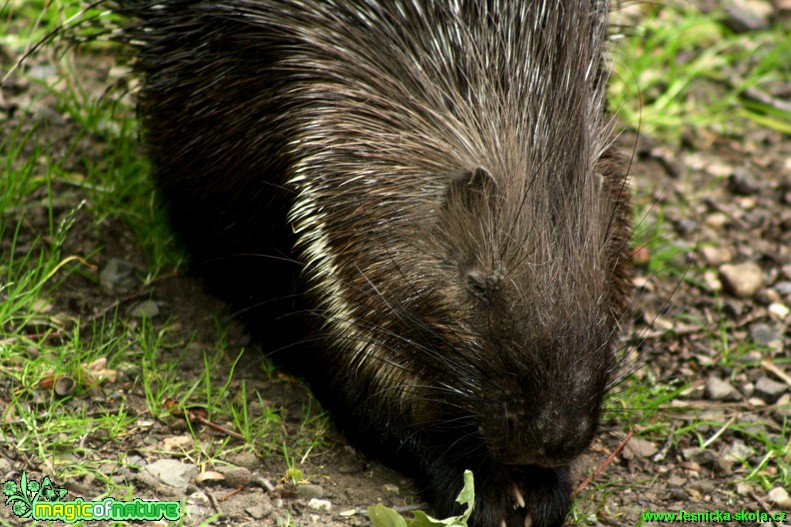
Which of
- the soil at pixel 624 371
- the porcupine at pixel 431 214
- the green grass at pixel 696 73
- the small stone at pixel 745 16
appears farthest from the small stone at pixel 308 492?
the small stone at pixel 745 16

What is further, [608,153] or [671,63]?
[671,63]

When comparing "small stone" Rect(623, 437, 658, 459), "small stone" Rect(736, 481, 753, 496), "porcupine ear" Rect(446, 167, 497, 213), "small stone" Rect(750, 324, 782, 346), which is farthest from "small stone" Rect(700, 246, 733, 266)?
"porcupine ear" Rect(446, 167, 497, 213)

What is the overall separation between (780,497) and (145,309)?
8.17 feet

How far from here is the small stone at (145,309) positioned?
4.13 meters

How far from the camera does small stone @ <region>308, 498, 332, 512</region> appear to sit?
3.37 m

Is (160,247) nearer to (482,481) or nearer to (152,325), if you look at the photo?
(152,325)

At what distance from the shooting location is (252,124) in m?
3.73

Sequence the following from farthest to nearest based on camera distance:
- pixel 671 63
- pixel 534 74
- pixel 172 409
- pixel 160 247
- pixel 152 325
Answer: pixel 671 63, pixel 160 247, pixel 152 325, pixel 172 409, pixel 534 74

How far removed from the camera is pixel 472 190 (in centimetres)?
Answer: 319

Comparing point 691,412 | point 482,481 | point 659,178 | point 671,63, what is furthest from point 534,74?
point 671,63

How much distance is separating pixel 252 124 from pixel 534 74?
1033mm

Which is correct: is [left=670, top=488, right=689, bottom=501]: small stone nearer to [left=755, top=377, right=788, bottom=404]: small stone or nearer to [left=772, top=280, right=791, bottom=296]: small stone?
[left=755, top=377, right=788, bottom=404]: small stone

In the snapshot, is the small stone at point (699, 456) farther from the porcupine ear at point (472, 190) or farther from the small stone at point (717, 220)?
the small stone at point (717, 220)

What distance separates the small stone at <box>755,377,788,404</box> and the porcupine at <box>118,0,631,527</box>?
0.91 metres
